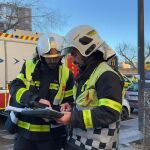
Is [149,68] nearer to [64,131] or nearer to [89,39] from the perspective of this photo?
[64,131]

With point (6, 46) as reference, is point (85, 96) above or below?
below

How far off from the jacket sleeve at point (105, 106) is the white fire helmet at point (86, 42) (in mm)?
220

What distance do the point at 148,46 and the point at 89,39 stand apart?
182 feet

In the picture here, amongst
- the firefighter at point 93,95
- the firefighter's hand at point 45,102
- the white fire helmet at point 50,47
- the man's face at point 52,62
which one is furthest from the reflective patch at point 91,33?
the firefighter's hand at point 45,102

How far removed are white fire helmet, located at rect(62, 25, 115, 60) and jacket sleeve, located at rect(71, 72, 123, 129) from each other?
22 centimetres

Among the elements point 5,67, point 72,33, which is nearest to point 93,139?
point 72,33

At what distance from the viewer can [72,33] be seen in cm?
277

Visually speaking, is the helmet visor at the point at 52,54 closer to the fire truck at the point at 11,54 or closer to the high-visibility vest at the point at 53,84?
the high-visibility vest at the point at 53,84

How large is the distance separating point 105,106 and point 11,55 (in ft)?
25.1

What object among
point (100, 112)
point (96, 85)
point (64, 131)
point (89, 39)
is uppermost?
point (89, 39)

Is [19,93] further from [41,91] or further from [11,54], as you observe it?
[11,54]

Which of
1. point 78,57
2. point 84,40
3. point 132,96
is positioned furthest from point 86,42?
point 132,96

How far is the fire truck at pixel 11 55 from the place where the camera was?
9531 mm

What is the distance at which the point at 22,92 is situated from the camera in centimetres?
340
